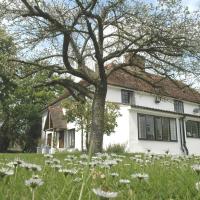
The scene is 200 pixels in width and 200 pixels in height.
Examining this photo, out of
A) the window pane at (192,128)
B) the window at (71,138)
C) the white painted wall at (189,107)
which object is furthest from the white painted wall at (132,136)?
the white painted wall at (189,107)

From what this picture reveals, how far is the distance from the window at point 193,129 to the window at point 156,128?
221 cm

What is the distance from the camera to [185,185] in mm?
4008

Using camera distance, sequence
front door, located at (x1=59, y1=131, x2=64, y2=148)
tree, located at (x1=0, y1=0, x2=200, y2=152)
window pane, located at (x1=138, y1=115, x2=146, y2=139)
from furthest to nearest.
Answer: front door, located at (x1=59, y1=131, x2=64, y2=148) < window pane, located at (x1=138, y1=115, x2=146, y2=139) < tree, located at (x1=0, y1=0, x2=200, y2=152)

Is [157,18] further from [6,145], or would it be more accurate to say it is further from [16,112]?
[6,145]

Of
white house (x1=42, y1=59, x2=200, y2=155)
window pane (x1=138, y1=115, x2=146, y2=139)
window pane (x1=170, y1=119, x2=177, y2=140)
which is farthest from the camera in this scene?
→ window pane (x1=170, y1=119, x2=177, y2=140)

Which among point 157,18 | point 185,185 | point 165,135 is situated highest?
point 157,18

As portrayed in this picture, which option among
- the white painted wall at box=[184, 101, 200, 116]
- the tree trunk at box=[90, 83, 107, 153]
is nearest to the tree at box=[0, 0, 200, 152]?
the tree trunk at box=[90, 83, 107, 153]

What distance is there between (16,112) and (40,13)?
31258 mm

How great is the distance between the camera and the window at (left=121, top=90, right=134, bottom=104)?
36.3m

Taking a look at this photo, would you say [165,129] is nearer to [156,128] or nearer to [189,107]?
[156,128]

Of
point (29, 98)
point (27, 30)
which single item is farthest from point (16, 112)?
point (27, 30)

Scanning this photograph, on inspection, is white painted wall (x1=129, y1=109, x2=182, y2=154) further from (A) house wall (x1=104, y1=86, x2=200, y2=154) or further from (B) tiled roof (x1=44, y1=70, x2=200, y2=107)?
(B) tiled roof (x1=44, y1=70, x2=200, y2=107)

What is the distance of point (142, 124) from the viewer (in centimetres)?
3194

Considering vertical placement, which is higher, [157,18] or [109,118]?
[157,18]
